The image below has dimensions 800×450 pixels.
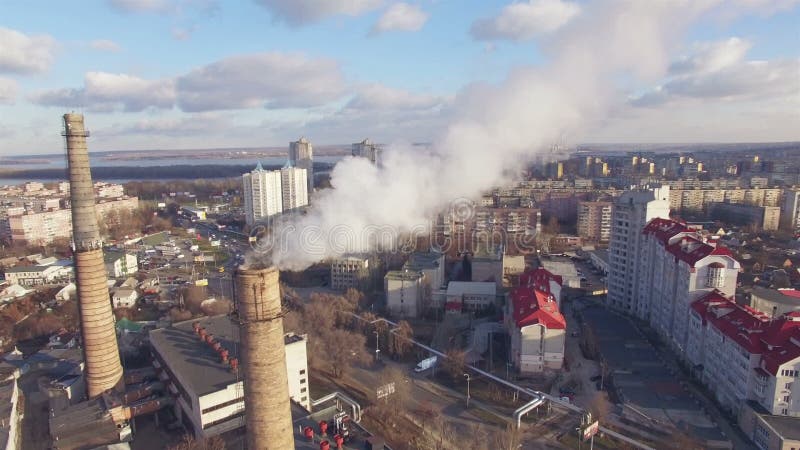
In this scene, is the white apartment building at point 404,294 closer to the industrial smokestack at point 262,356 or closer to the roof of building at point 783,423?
the roof of building at point 783,423

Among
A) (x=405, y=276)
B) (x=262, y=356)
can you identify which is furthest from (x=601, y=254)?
(x=262, y=356)

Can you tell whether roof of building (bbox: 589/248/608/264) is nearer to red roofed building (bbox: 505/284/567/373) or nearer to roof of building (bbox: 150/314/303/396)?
red roofed building (bbox: 505/284/567/373)

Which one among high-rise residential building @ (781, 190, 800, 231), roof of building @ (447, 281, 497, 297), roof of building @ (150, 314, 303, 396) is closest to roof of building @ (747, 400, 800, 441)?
roof of building @ (447, 281, 497, 297)

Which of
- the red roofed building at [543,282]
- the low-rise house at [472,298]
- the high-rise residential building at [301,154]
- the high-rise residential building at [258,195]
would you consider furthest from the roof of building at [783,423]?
the high-rise residential building at [301,154]

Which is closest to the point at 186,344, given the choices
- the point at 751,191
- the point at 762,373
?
the point at 762,373

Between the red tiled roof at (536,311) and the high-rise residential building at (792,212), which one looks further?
the high-rise residential building at (792,212)

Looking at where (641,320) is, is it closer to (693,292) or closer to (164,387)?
(693,292)

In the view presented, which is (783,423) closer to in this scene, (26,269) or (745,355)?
(745,355)
